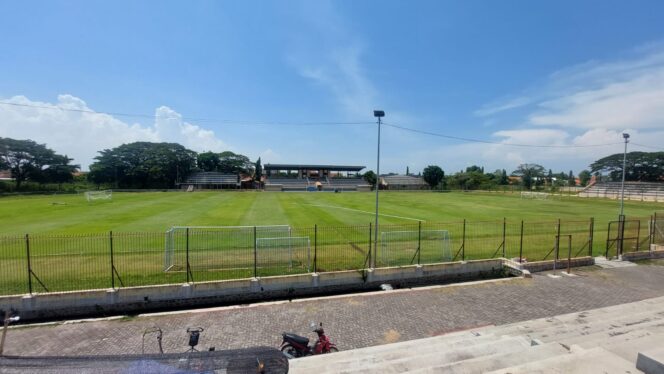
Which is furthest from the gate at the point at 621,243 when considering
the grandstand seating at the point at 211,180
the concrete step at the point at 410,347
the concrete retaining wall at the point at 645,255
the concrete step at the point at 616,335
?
the grandstand seating at the point at 211,180

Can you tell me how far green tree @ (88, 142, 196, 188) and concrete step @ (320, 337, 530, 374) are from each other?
3888 inches

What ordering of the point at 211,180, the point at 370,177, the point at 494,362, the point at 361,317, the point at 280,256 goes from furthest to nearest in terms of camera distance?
the point at 370,177 → the point at 211,180 → the point at 280,256 → the point at 361,317 → the point at 494,362

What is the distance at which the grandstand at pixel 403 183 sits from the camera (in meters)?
117

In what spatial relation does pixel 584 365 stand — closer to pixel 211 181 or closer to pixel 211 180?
pixel 211 181

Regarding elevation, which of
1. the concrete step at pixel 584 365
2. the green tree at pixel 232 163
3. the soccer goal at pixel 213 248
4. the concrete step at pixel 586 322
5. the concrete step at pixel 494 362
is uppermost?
the green tree at pixel 232 163

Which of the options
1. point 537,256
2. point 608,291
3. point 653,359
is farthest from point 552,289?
point 653,359

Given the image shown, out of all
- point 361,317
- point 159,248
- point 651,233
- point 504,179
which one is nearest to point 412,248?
point 361,317

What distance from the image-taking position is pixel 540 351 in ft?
17.1

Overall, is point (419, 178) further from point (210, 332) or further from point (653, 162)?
point (210, 332)

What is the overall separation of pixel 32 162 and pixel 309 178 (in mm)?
75993

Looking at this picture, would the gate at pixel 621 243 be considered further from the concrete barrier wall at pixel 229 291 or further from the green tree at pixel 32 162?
the green tree at pixel 32 162

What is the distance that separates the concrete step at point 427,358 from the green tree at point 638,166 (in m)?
120

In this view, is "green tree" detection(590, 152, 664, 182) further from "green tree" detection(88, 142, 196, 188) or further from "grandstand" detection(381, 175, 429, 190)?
"green tree" detection(88, 142, 196, 188)

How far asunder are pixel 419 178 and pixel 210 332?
120907mm
